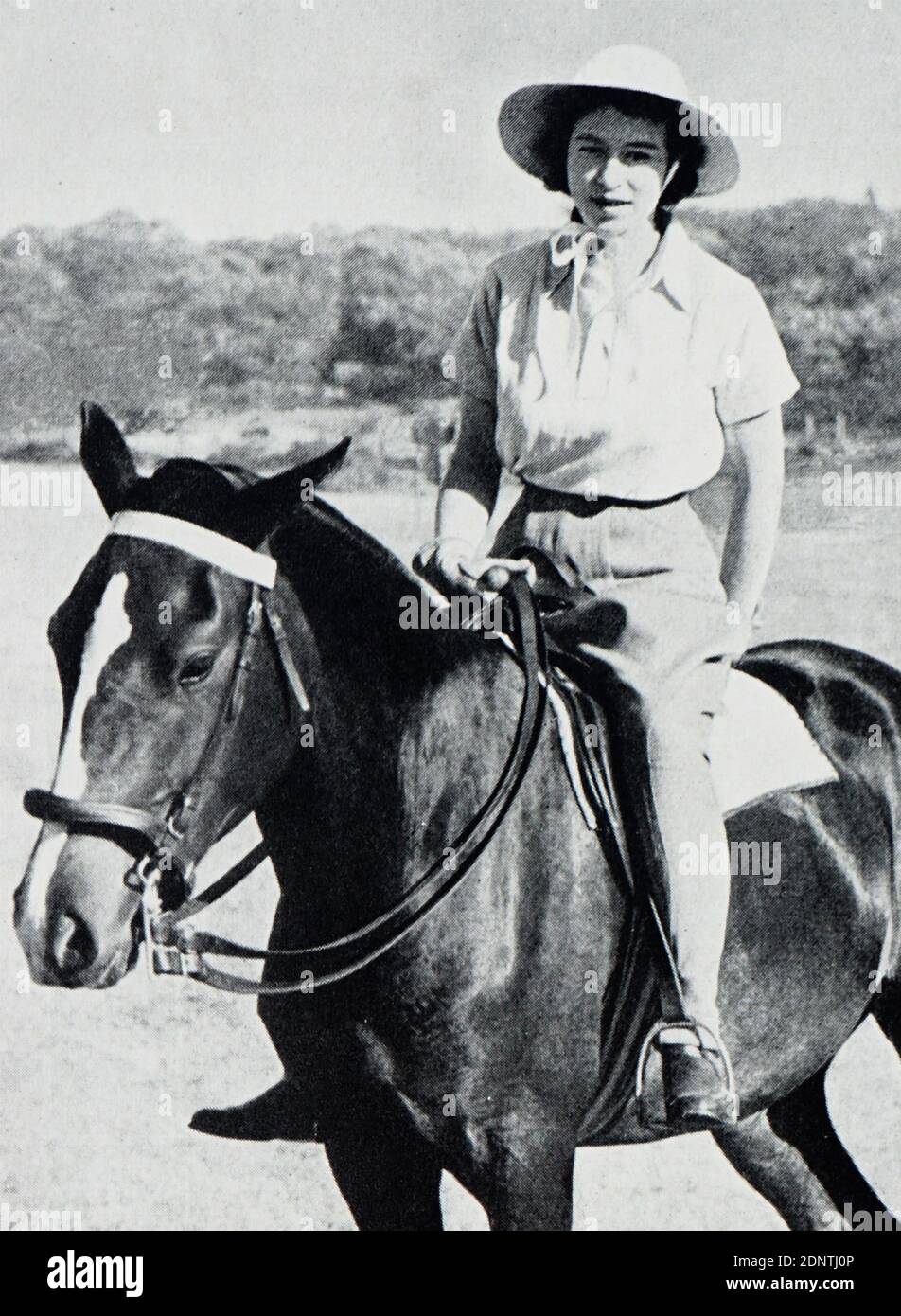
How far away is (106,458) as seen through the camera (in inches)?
135

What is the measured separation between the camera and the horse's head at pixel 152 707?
313 centimetres

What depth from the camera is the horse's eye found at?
3.19 meters

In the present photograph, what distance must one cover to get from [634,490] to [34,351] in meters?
1.72

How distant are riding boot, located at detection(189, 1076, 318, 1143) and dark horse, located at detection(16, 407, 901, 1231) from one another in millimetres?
166

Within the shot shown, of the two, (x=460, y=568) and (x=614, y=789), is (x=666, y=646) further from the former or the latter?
(x=460, y=568)

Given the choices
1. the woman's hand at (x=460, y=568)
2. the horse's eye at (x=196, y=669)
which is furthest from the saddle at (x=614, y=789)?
the horse's eye at (x=196, y=669)

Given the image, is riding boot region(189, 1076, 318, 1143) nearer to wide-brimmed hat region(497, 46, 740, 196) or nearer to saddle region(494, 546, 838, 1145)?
saddle region(494, 546, 838, 1145)

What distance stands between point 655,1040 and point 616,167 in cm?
202

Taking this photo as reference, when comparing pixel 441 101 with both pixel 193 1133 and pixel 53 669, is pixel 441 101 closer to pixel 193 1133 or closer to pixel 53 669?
pixel 53 669

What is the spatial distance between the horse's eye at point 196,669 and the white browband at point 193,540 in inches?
7.4

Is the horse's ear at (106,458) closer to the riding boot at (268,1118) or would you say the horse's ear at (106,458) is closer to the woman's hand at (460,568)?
the woman's hand at (460,568)

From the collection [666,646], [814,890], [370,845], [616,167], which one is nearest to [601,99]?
[616,167]

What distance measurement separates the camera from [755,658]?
424cm
